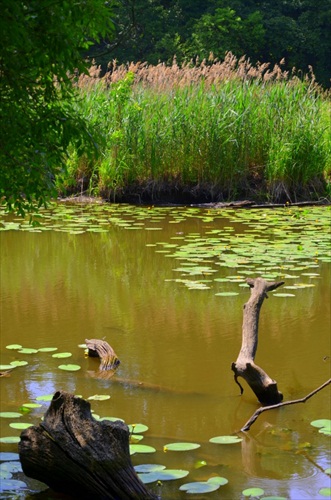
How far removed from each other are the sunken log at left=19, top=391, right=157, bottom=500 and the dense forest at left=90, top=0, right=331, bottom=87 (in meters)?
25.5

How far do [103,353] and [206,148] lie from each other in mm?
7683

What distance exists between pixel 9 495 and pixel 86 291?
12.2ft

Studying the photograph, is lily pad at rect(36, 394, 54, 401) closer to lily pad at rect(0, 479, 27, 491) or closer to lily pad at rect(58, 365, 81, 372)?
lily pad at rect(58, 365, 81, 372)

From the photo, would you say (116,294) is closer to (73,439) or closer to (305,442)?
(305,442)

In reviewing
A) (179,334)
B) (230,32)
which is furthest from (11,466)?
(230,32)

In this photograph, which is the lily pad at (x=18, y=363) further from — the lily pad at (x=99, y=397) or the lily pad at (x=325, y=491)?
the lily pad at (x=325, y=491)

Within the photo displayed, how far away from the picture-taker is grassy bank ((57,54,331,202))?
12539 mm

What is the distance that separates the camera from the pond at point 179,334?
391cm

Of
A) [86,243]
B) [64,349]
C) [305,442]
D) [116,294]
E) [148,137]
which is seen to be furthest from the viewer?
[148,137]

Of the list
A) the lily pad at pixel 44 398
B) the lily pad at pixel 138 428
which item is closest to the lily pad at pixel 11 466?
the lily pad at pixel 138 428

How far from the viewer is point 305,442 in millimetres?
4062

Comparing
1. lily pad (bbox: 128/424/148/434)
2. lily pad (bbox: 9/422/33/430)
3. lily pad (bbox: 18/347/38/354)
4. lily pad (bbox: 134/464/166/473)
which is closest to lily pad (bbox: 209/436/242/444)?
lily pad (bbox: 128/424/148/434)

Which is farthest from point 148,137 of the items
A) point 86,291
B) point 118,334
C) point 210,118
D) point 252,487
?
point 252,487

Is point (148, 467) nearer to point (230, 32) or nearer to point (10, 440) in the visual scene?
point (10, 440)
